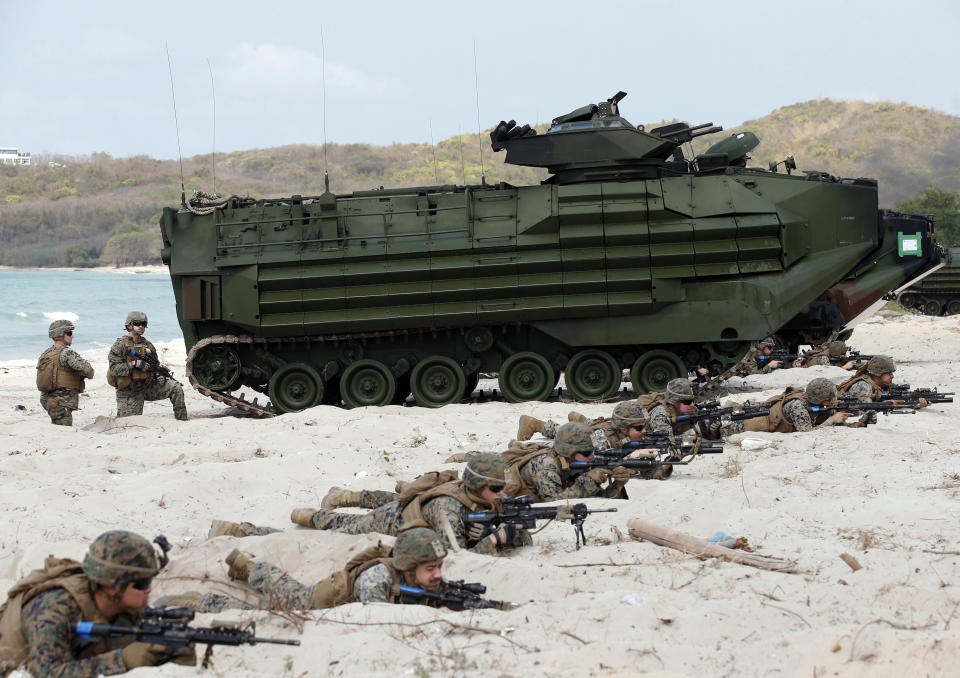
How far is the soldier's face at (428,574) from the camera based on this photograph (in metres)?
6.52

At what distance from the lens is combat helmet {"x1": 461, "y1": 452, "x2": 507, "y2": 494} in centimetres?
801

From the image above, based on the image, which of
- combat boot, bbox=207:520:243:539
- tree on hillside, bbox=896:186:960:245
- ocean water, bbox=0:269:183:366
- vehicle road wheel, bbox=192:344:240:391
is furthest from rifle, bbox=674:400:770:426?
tree on hillside, bbox=896:186:960:245

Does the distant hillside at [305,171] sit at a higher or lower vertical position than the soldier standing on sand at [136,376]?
higher

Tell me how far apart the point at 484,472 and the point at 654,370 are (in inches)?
365

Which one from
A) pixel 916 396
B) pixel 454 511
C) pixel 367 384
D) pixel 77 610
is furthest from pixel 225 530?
pixel 367 384

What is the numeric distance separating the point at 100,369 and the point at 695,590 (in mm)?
21494

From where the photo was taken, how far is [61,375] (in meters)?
14.7

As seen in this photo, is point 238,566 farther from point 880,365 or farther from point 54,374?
point 880,365

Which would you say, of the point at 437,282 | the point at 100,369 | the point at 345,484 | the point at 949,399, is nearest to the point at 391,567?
the point at 345,484

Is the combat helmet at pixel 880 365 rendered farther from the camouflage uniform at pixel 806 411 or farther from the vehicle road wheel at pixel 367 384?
the vehicle road wheel at pixel 367 384

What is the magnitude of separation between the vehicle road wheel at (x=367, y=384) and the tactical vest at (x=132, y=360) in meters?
2.93

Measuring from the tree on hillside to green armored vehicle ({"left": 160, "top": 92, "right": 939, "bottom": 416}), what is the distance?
3120 cm

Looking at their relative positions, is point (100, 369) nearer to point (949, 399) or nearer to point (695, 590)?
point (949, 399)

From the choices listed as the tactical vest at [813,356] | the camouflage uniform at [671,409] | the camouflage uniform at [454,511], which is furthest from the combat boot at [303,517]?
the tactical vest at [813,356]
